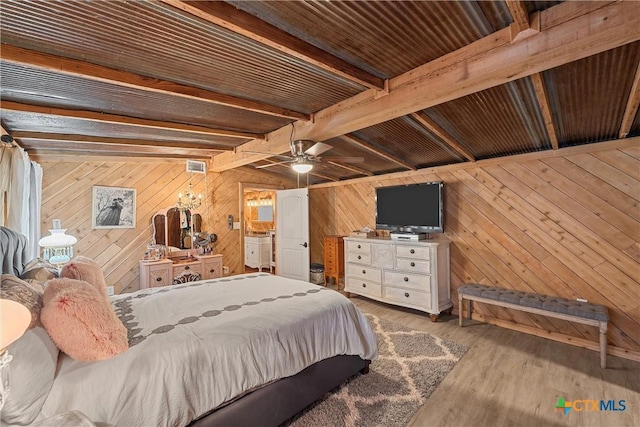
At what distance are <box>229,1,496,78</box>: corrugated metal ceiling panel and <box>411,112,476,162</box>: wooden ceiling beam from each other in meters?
0.68

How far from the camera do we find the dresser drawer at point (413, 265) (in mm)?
3821

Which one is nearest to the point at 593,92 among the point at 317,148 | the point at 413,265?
the point at 317,148

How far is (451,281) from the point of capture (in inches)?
161

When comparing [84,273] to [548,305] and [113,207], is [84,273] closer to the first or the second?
[113,207]

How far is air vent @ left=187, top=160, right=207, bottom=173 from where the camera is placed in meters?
4.67

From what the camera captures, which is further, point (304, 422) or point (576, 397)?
point (576, 397)

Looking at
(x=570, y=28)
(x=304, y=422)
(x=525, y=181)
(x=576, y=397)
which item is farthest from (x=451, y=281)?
(x=570, y=28)

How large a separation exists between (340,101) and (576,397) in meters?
3.18

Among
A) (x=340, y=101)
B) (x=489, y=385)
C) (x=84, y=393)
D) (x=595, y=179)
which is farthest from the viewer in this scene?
(x=595, y=179)

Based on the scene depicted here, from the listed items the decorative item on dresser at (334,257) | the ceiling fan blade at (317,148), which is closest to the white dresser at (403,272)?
the decorative item on dresser at (334,257)

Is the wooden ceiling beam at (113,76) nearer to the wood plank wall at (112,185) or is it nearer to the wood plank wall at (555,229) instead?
the wood plank wall at (112,185)

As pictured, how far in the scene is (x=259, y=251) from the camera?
7.08 meters

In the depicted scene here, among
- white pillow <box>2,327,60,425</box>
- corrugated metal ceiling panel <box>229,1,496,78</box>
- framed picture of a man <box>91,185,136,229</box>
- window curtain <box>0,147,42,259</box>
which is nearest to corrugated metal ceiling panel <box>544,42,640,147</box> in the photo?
corrugated metal ceiling panel <box>229,1,496,78</box>

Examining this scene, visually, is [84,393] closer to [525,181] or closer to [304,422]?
[304,422]
